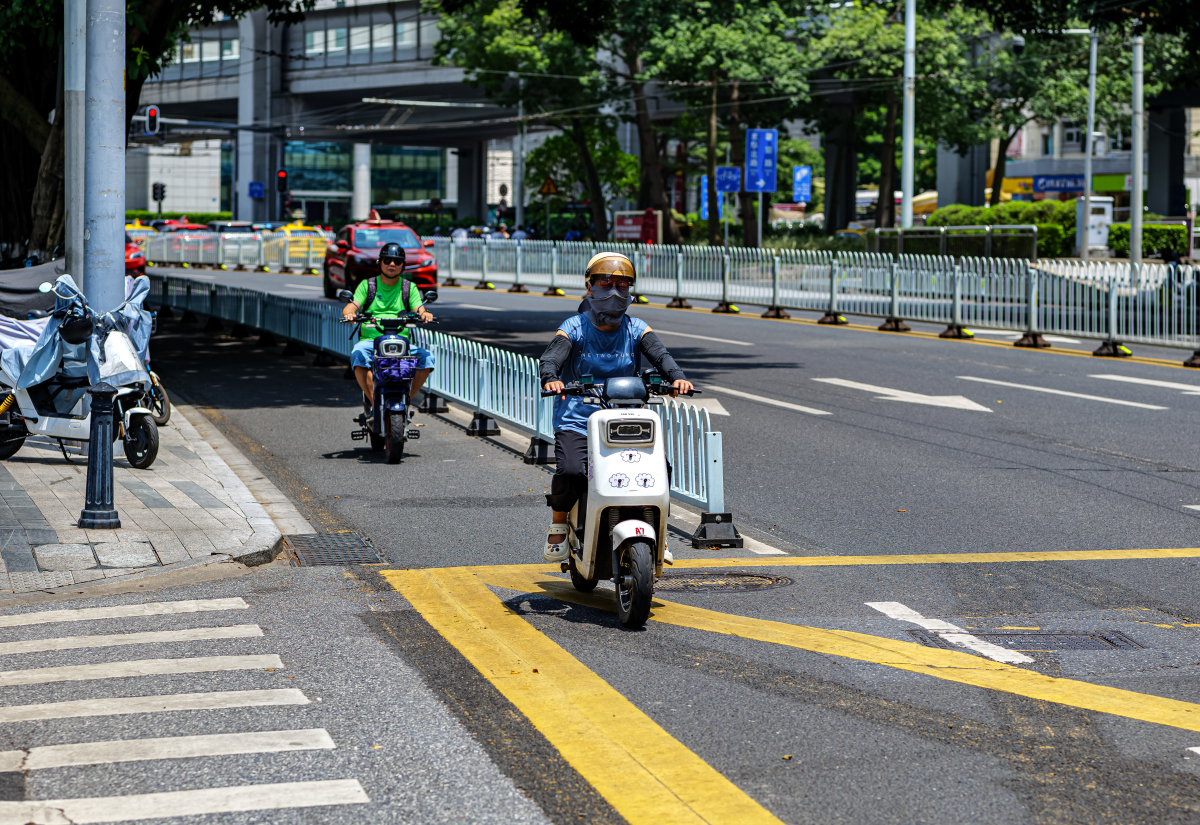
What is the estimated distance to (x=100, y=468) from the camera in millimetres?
8703

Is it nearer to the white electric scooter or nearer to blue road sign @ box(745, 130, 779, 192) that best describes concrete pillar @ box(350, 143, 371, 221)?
blue road sign @ box(745, 130, 779, 192)

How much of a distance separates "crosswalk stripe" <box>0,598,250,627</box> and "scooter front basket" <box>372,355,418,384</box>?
4655mm

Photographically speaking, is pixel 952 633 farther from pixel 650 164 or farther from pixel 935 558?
pixel 650 164

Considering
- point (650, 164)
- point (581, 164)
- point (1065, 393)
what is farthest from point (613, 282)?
point (581, 164)

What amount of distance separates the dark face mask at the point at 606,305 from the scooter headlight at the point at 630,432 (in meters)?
0.66

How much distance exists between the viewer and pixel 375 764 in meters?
4.74

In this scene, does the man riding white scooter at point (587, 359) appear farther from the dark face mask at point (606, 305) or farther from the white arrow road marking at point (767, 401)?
the white arrow road marking at point (767, 401)

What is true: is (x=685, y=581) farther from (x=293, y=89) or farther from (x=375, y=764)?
(x=293, y=89)

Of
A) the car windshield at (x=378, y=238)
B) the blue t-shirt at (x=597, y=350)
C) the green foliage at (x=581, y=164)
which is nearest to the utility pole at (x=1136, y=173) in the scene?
the car windshield at (x=378, y=238)

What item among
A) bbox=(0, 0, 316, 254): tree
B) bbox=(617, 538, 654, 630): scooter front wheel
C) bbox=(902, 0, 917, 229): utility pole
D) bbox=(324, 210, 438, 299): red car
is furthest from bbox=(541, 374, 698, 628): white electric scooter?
bbox=(902, 0, 917, 229): utility pole

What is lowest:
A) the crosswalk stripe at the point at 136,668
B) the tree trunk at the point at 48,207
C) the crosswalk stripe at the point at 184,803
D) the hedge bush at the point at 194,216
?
the crosswalk stripe at the point at 184,803

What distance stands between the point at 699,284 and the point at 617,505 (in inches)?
999

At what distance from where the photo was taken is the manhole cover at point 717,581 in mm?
7586

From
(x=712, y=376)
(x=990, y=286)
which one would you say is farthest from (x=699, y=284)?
(x=712, y=376)
